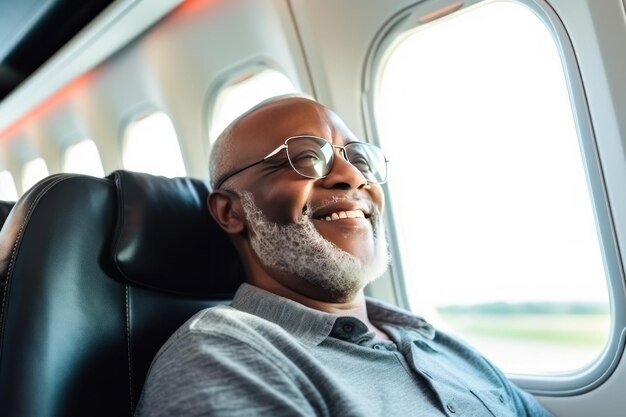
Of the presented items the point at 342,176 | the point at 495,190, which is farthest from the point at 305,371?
the point at 495,190

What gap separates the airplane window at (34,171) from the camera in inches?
203

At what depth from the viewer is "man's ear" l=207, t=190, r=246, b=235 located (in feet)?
5.40

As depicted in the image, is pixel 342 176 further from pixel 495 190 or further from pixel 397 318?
pixel 495 190

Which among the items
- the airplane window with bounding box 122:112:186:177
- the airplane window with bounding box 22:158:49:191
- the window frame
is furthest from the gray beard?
the airplane window with bounding box 22:158:49:191

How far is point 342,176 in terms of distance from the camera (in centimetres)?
161

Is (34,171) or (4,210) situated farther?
(34,171)

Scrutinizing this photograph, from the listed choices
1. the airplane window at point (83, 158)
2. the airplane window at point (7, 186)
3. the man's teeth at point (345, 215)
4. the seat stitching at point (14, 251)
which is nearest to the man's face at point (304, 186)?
the man's teeth at point (345, 215)

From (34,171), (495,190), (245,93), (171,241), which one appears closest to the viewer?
(171,241)

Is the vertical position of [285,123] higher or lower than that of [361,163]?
higher

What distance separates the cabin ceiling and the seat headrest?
2118 mm

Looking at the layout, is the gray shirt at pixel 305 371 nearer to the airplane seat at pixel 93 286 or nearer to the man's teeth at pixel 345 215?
the airplane seat at pixel 93 286

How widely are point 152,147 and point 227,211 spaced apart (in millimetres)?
2433

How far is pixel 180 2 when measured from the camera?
9.63 ft

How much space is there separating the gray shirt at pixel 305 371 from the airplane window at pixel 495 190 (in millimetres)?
614
